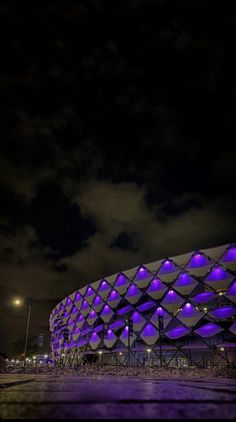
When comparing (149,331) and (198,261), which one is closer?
(198,261)

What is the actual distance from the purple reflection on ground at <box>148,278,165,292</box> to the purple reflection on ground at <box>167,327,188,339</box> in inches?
180

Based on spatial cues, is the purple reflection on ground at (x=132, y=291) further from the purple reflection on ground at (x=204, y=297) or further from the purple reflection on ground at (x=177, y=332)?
the purple reflection on ground at (x=204, y=297)

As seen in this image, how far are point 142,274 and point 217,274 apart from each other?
949cm

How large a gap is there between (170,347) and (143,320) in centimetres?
449

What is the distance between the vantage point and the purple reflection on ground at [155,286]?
34.3 meters

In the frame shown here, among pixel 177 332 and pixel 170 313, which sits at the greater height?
pixel 170 313

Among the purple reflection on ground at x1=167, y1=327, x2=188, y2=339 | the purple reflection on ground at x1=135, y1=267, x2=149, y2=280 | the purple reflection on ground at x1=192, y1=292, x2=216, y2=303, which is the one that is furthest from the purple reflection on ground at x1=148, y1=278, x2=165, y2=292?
the purple reflection on ground at x1=167, y1=327, x2=188, y2=339

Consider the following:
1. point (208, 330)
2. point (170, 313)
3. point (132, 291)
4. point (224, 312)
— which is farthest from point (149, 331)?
point (224, 312)

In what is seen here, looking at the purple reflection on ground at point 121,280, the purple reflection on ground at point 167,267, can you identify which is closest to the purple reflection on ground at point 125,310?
the purple reflection on ground at point 121,280

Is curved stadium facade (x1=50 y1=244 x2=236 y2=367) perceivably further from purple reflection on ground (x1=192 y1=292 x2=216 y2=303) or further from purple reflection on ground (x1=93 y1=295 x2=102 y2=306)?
purple reflection on ground (x1=93 y1=295 x2=102 y2=306)

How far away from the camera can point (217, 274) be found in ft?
98.8

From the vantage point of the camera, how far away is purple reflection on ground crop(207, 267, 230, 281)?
29616mm

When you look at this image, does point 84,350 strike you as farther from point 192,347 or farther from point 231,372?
point 231,372

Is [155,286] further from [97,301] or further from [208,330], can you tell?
[97,301]
